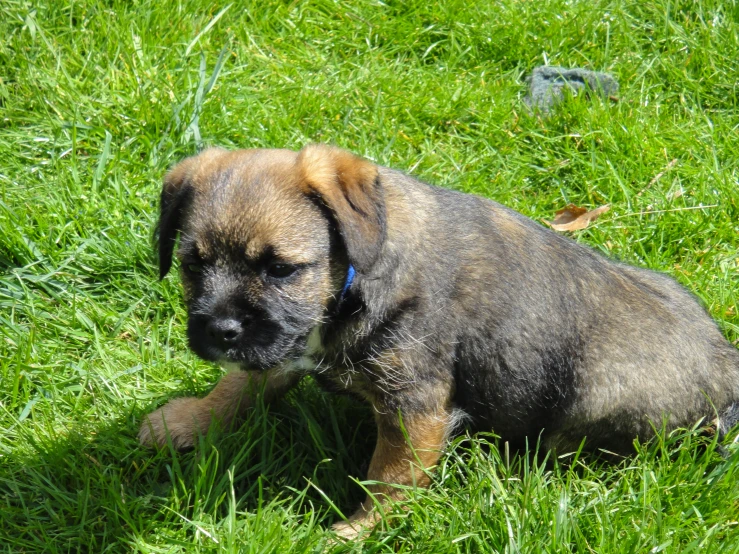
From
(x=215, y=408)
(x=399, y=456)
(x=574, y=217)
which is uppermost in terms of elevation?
(x=574, y=217)

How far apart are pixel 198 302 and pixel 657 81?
383cm

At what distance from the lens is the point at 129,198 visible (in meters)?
5.05

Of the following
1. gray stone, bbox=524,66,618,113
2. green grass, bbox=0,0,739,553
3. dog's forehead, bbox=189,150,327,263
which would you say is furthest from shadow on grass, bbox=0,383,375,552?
gray stone, bbox=524,66,618,113

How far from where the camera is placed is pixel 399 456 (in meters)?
3.71

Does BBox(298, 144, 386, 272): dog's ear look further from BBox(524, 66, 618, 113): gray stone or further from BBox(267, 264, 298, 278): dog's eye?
BBox(524, 66, 618, 113): gray stone

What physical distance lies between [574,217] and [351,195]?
7.46 ft

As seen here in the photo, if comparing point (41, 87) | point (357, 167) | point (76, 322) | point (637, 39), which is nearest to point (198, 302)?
point (357, 167)

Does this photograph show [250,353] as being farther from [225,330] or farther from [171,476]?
[171,476]

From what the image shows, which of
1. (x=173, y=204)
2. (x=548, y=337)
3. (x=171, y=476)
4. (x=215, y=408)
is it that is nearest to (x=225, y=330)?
(x=173, y=204)

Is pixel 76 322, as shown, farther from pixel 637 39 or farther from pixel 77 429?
pixel 637 39

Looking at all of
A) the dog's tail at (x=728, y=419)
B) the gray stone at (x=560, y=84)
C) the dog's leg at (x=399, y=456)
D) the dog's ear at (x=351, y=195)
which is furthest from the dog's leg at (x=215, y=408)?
the gray stone at (x=560, y=84)

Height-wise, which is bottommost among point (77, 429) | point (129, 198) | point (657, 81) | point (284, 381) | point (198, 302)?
point (77, 429)

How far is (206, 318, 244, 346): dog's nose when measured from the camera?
3.28 metres

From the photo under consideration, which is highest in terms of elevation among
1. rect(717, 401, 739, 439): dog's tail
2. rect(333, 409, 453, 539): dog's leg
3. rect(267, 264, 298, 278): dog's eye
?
rect(267, 264, 298, 278): dog's eye
